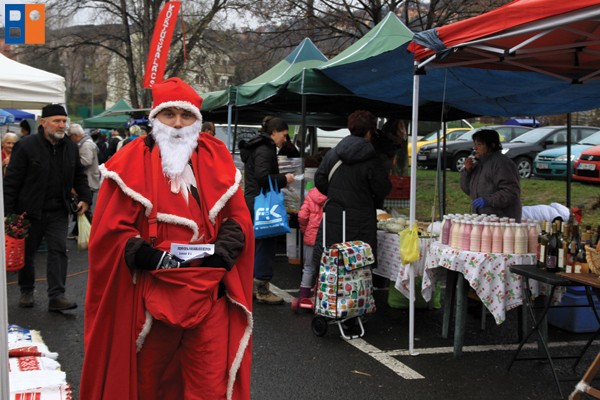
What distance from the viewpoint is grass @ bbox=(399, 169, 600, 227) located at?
1320 centimetres

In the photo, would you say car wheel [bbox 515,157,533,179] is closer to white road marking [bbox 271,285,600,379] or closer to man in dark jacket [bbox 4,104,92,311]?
white road marking [bbox 271,285,600,379]

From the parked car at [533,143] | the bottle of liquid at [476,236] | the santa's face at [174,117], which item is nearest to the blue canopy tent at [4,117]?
the parked car at [533,143]

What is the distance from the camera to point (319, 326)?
585 cm

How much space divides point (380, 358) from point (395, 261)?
1.29 metres

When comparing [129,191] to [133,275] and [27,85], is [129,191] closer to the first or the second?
[133,275]

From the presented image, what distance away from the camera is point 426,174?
1939 centimetres

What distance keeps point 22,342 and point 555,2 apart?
4315 mm

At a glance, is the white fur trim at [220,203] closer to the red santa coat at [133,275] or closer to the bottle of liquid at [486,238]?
the red santa coat at [133,275]

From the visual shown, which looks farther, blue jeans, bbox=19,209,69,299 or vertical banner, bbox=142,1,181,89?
vertical banner, bbox=142,1,181,89

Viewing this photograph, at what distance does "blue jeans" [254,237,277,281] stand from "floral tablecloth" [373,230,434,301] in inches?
44.1

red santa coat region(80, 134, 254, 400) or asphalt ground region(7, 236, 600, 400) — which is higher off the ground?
red santa coat region(80, 134, 254, 400)

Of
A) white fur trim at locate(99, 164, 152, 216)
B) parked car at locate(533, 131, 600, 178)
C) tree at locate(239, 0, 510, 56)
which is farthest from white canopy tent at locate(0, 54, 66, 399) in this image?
parked car at locate(533, 131, 600, 178)

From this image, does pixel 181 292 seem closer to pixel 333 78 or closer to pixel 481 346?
pixel 481 346

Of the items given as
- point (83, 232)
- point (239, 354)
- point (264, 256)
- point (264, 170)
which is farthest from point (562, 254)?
point (83, 232)
